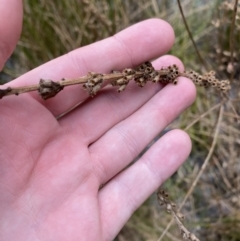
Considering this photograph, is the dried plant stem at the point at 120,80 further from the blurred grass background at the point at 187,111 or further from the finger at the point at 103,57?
the blurred grass background at the point at 187,111

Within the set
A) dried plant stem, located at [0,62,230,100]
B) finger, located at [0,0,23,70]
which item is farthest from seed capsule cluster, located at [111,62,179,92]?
finger, located at [0,0,23,70]

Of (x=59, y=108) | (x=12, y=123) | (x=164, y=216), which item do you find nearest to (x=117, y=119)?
(x=59, y=108)

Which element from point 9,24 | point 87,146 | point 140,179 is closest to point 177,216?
point 140,179

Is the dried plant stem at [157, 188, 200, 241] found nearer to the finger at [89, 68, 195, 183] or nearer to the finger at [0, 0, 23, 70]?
the finger at [89, 68, 195, 183]

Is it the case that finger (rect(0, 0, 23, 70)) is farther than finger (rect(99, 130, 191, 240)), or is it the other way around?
finger (rect(99, 130, 191, 240))

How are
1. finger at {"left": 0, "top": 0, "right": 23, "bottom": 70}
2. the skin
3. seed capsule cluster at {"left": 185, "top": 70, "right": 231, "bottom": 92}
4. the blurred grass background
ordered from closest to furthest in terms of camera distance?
finger at {"left": 0, "top": 0, "right": 23, "bottom": 70} → the skin → seed capsule cluster at {"left": 185, "top": 70, "right": 231, "bottom": 92} → the blurred grass background

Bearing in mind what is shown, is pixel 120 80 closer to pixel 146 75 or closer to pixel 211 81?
pixel 146 75
